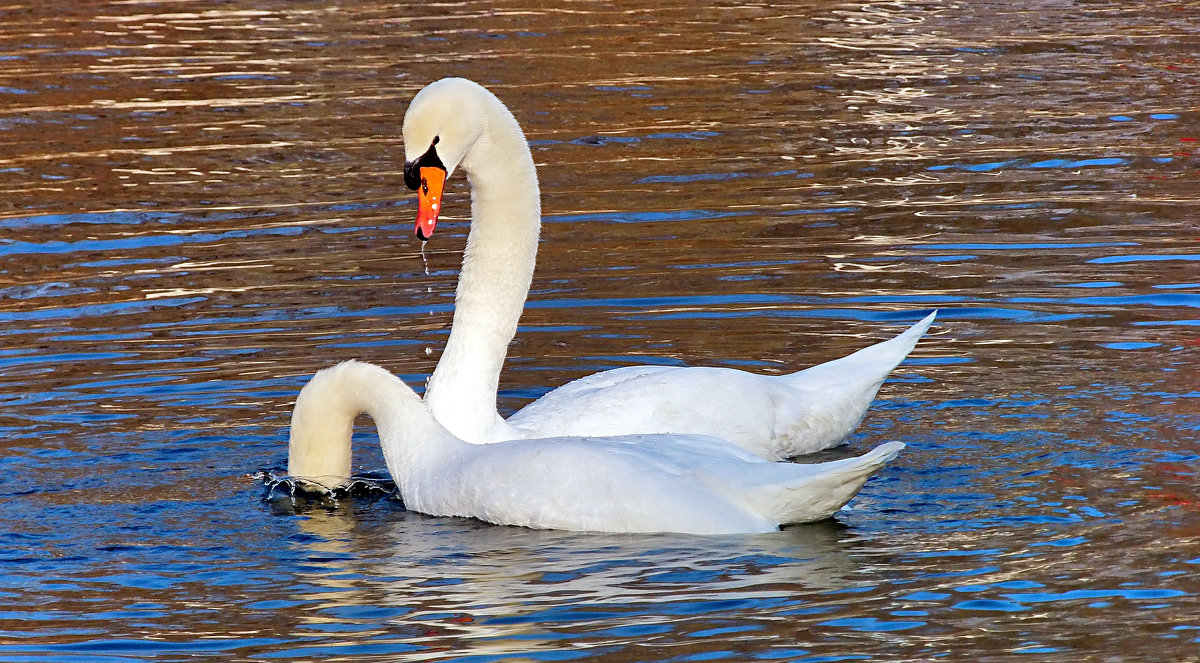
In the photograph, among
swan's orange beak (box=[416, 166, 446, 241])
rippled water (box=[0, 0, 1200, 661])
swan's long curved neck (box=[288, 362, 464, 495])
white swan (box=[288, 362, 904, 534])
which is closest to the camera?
rippled water (box=[0, 0, 1200, 661])

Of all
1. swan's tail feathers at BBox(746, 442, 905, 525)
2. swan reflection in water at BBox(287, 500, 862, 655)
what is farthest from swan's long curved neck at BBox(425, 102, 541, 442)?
swan's tail feathers at BBox(746, 442, 905, 525)

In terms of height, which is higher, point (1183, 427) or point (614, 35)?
point (614, 35)

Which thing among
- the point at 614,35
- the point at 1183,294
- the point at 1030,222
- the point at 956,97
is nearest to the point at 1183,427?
the point at 1183,294

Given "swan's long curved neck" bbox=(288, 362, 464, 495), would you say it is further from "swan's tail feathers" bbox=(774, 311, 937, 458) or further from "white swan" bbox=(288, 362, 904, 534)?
"swan's tail feathers" bbox=(774, 311, 937, 458)

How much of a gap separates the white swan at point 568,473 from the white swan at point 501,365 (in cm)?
38

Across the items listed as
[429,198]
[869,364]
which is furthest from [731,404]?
[429,198]

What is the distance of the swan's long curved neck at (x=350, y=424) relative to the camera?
23.9 feet

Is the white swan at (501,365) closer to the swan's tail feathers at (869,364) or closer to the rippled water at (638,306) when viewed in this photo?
the swan's tail feathers at (869,364)

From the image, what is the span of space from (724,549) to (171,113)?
447 inches

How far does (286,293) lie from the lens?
10.8m

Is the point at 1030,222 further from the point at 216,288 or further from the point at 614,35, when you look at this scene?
the point at 614,35

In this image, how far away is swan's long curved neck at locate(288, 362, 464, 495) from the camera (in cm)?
728

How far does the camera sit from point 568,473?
6.71m

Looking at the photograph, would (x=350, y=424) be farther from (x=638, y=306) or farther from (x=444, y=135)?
(x=638, y=306)
